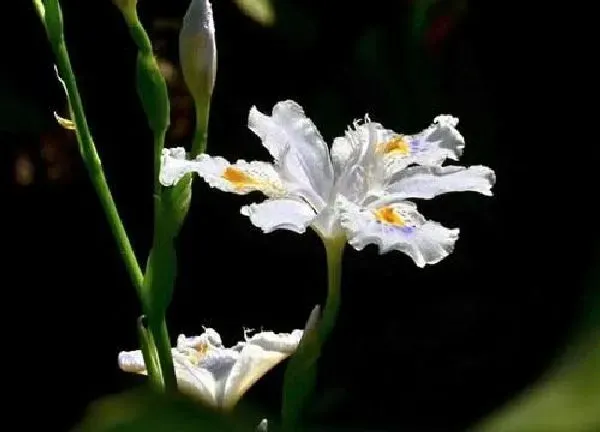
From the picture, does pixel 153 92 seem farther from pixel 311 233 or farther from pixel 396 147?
pixel 311 233

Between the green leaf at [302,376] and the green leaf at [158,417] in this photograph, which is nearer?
the green leaf at [158,417]

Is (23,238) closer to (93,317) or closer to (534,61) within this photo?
(93,317)

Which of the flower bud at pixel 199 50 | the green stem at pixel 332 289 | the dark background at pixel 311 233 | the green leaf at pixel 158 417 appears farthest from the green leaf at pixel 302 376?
the dark background at pixel 311 233

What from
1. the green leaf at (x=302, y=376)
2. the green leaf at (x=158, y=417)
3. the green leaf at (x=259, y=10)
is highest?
the green leaf at (x=259, y=10)

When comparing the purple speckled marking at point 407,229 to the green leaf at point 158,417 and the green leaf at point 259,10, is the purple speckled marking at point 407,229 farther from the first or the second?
the green leaf at point 259,10

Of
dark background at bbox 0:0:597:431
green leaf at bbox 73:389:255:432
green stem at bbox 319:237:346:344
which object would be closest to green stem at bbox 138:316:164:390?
green stem at bbox 319:237:346:344

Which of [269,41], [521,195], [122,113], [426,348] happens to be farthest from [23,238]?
[521,195]
